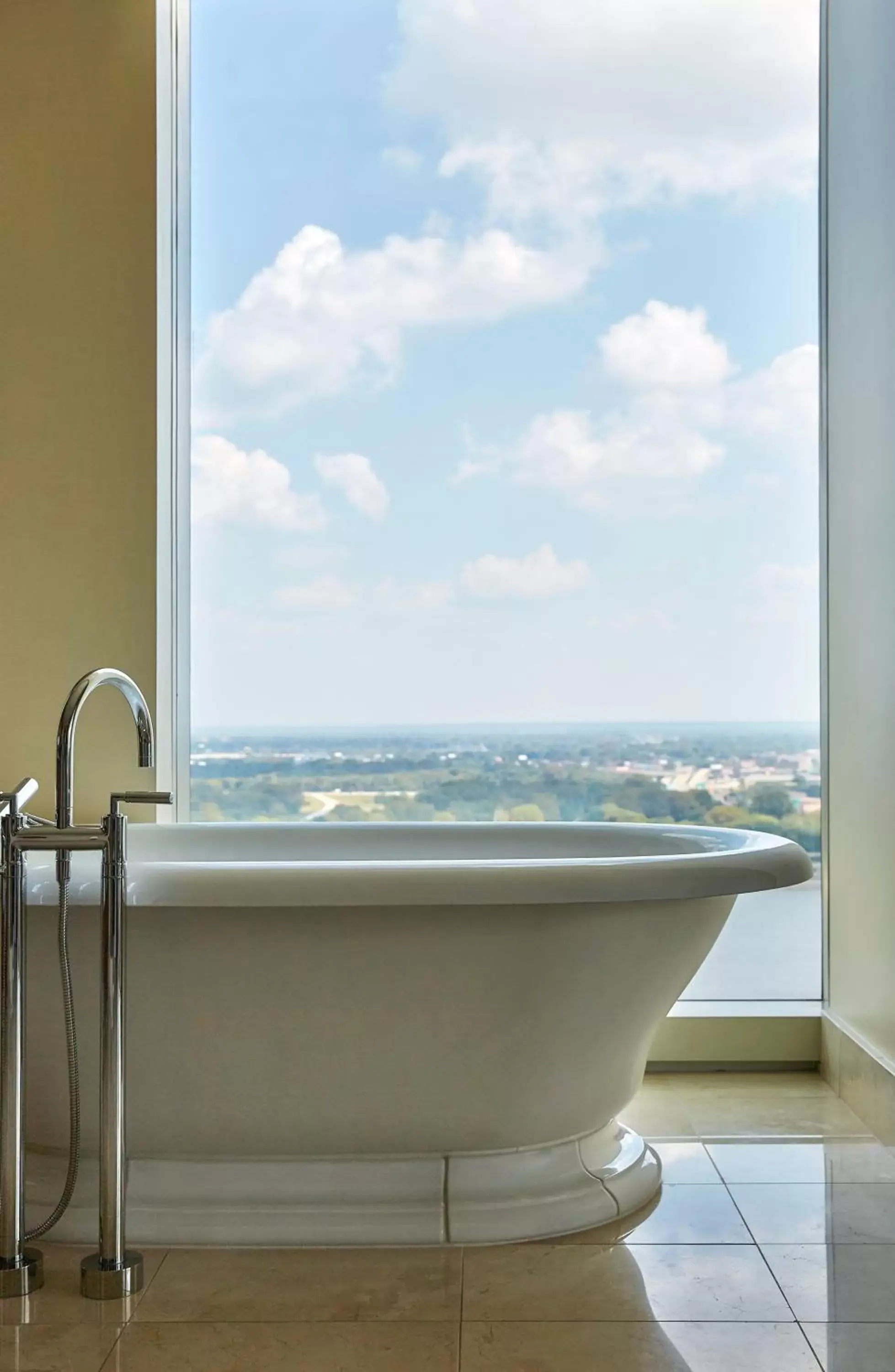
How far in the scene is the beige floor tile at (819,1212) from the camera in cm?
182

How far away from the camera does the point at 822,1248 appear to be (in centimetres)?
177

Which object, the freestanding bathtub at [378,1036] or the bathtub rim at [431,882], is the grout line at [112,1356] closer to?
the freestanding bathtub at [378,1036]

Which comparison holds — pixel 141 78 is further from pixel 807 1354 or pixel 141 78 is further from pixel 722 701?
pixel 807 1354

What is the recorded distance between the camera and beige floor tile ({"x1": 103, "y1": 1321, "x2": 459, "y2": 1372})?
145cm

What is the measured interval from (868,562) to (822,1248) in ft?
4.26

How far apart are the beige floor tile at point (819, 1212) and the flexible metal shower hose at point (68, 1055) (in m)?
1.00

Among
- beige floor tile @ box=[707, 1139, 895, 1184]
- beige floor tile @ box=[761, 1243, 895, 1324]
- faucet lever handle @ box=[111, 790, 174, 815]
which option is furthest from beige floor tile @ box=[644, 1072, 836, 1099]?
faucet lever handle @ box=[111, 790, 174, 815]

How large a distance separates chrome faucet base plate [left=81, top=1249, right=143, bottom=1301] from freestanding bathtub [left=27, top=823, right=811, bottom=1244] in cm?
16

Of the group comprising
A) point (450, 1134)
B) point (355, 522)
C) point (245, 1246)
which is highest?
point (355, 522)

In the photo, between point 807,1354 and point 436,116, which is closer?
point 807,1354

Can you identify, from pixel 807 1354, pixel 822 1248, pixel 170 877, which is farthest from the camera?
pixel 822 1248

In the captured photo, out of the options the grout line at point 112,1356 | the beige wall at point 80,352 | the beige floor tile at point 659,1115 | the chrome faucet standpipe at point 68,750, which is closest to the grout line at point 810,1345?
the beige floor tile at point 659,1115

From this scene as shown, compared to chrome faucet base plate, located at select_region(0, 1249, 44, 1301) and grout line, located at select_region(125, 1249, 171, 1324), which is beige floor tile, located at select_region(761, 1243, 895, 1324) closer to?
grout line, located at select_region(125, 1249, 171, 1324)

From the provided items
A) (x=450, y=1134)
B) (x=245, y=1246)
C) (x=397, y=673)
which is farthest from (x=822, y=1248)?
(x=397, y=673)
